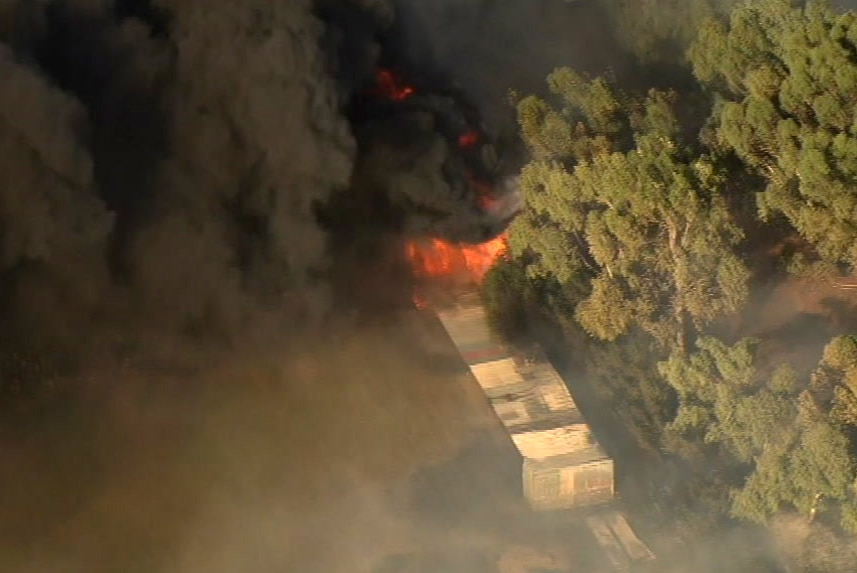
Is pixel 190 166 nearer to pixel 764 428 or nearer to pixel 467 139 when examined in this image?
pixel 467 139

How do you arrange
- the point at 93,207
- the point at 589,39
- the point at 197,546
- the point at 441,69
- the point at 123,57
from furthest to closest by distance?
1. the point at 441,69
2. the point at 589,39
3. the point at 123,57
4. the point at 93,207
5. the point at 197,546

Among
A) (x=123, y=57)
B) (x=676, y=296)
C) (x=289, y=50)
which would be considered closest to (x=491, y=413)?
(x=676, y=296)

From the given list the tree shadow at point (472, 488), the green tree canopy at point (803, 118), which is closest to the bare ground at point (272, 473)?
the tree shadow at point (472, 488)

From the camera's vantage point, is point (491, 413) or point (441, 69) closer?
point (491, 413)

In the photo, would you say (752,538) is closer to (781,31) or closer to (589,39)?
(781,31)

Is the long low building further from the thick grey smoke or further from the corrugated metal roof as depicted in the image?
the thick grey smoke

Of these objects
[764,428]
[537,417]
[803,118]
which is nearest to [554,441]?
[537,417]
